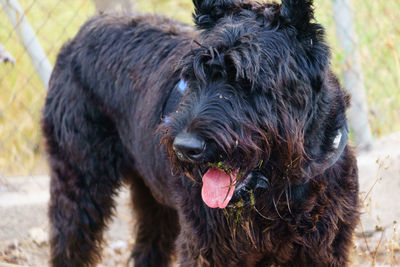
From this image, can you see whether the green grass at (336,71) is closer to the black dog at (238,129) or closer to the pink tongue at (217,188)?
the black dog at (238,129)

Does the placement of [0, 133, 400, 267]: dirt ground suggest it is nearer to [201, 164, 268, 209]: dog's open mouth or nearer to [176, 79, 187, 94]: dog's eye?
[176, 79, 187, 94]: dog's eye

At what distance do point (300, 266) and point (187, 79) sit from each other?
1.20 metres

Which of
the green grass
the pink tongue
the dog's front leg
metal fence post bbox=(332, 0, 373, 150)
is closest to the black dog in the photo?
the pink tongue

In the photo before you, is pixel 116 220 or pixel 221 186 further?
pixel 116 220

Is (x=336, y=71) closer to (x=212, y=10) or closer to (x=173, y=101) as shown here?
(x=173, y=101)

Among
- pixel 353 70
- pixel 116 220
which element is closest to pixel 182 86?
pixel 116 220

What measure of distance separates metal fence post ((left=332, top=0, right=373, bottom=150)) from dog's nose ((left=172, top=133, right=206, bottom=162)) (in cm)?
340

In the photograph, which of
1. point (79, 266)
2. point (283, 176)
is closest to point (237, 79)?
point (283, 176)

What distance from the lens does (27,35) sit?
16.8 ft

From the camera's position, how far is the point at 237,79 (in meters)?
2.60

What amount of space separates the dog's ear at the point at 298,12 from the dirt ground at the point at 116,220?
96.7 inches

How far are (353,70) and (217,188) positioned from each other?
3327 millimetres

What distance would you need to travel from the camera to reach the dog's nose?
2.42 metres

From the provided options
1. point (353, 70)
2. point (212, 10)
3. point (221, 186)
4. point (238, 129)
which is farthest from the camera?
point (353, 70)
